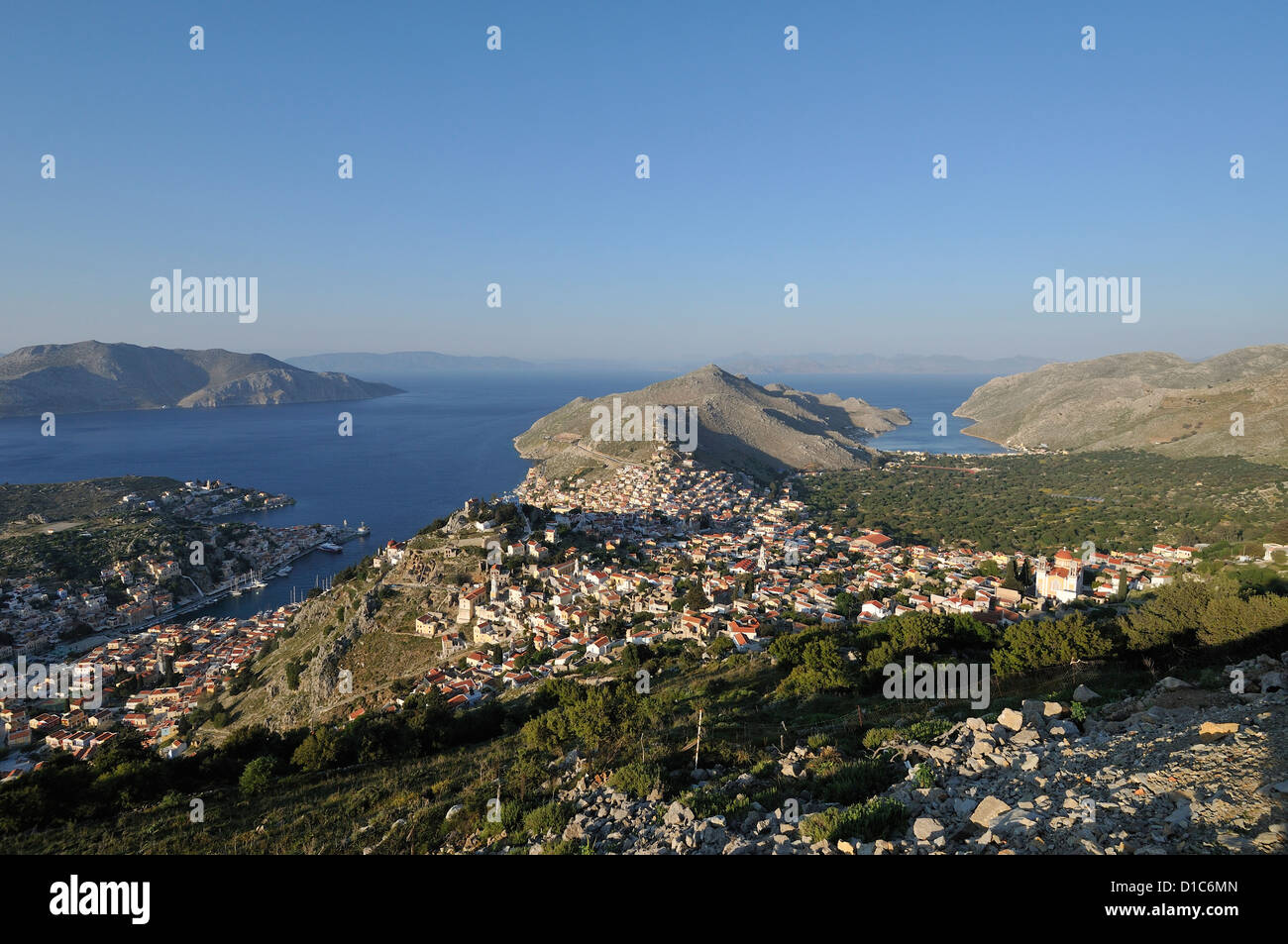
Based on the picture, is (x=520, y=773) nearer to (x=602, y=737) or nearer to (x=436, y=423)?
(x=602, y=737)

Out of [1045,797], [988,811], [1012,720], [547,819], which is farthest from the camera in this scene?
[1012,720]

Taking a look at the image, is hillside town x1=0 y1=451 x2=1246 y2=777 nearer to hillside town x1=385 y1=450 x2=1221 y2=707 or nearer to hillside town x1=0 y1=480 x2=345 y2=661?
hillside town x1=385 y1=450 x2=1221 y2=707

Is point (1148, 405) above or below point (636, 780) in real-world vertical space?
above

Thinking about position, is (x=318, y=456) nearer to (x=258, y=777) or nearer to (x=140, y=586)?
(x=140, y=586)


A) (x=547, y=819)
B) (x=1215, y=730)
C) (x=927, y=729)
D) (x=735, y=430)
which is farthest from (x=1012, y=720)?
(x=735, y=430)

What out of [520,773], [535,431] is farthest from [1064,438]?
[520,773]

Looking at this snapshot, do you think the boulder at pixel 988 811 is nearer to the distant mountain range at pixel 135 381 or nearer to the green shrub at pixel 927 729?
the green shrub at pixel 927 729

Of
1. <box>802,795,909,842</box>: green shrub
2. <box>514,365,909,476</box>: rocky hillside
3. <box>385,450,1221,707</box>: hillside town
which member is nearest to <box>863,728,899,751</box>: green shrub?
<box>802,795,909,842</box>: green shrub
